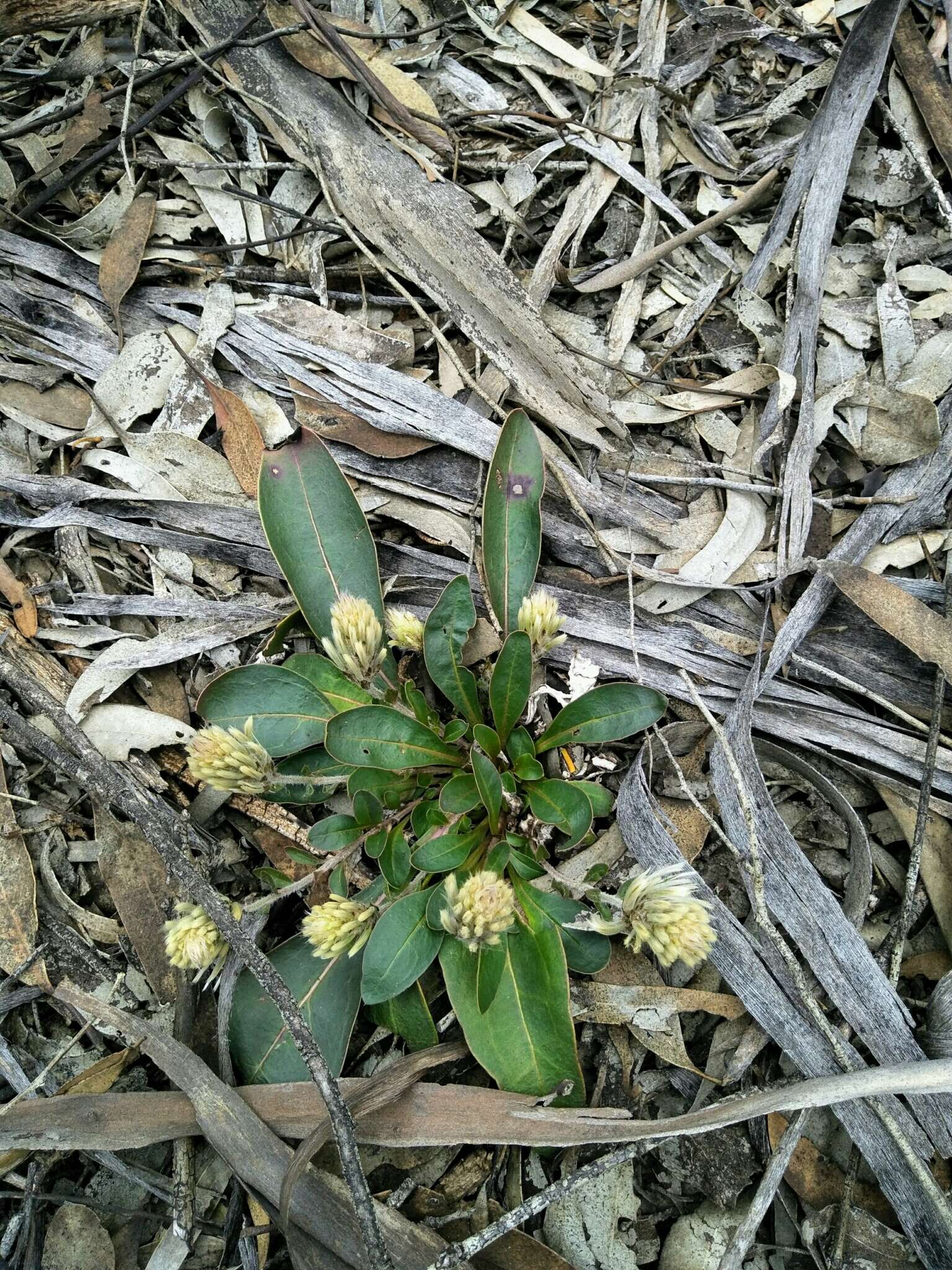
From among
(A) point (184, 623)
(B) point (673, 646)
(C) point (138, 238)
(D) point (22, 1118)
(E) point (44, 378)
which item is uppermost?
(C) point (138, 238)

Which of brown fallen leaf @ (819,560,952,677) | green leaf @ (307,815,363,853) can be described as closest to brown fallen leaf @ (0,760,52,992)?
green leaf @ (307,815,363,853)

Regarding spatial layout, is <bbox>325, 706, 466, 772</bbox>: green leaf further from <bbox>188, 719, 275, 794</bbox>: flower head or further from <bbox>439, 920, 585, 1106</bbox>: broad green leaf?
<bbox>439, 920, 585, 1106</bbox>: broad green leaf

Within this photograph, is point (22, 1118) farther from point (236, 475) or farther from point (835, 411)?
point (835, 411)

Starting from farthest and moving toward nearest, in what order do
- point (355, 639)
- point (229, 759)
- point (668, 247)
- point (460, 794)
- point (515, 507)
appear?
point (668, 247) < point (515, 507) < point (460, 794) < point (355, 639) < point (229, 759)

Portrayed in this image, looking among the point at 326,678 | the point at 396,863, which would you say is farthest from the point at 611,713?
the point at 326,678

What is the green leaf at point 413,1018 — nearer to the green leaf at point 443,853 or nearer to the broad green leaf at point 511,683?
the green leaf at point 443,853

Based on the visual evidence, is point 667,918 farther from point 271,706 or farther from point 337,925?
point 271,706

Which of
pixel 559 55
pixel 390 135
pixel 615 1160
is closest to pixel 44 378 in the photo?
pixel 390 135
